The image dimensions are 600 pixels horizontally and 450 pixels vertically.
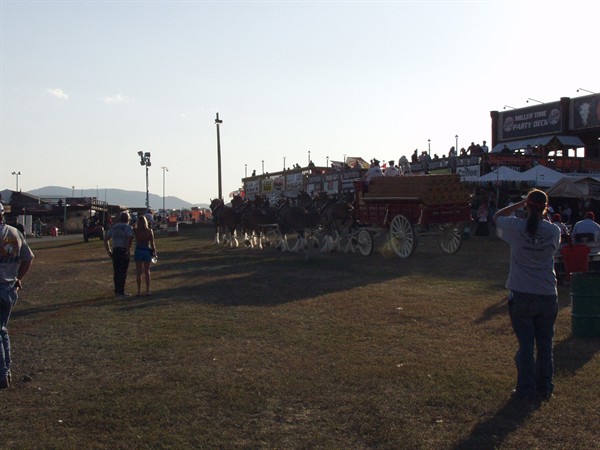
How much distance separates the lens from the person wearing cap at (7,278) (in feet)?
22.9

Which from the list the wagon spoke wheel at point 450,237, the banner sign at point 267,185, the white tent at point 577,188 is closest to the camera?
the wagon spoke wheel at point 450,237

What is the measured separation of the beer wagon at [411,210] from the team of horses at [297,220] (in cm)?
149

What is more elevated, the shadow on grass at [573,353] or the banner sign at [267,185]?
the banner sign at [267,185]

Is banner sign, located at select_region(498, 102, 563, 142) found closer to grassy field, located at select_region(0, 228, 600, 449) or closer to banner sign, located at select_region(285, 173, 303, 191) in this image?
banner sign, located at select_region(285, 173, 303, 191)

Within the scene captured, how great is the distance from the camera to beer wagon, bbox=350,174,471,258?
18016 millimetres

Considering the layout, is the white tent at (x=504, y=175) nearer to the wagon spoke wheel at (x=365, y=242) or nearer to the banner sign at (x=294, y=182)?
the wagon spoke wheel at (x=365, y=242)

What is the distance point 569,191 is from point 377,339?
15.8 meters

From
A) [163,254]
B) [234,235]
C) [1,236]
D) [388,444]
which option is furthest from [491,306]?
[234,235]

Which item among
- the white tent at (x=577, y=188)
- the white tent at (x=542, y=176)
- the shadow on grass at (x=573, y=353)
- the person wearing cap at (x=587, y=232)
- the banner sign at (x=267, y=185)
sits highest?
the banner sign at (x=267, y=185)

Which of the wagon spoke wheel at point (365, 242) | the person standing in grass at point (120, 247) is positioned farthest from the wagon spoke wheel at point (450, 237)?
the person standing in grass at point (120, 247)

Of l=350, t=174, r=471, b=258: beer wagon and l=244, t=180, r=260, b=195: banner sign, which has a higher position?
l=244, t=180, r=260, b=195: banner sign

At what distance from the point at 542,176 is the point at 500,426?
2188 cm

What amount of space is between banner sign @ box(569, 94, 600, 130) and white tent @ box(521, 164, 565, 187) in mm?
15159

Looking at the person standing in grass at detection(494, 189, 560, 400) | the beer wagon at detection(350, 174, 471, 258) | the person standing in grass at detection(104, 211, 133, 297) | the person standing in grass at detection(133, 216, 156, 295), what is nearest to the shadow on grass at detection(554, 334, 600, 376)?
the person standing in grass at detection(494, 189, 560, 400)
